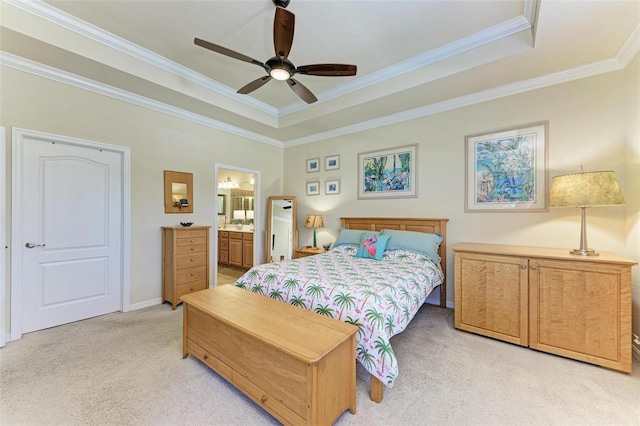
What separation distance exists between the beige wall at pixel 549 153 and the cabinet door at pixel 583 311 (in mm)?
449

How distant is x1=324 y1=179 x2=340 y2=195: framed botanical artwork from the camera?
466 cm

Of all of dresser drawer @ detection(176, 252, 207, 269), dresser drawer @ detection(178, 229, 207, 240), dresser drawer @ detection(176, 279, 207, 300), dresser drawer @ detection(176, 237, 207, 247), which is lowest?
dresser drawer @ detection(176, 279, 207, 300)

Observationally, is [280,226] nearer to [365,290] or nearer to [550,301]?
[365,290]

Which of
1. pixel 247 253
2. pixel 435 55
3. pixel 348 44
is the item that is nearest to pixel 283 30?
pixel 348 44

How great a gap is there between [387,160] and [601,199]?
2387mm

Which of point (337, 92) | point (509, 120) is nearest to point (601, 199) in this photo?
point (509, 120)

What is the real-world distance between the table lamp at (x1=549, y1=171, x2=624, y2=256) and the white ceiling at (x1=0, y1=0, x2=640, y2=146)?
119 centimetres

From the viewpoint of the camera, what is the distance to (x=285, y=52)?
7.16ft

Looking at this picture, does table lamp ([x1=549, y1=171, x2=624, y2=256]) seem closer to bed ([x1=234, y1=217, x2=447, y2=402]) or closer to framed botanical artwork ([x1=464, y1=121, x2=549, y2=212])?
framed botanical artwork ([x1=464, y1=121, x2=549, y2=212])

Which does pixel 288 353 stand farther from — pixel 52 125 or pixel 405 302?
pixel 52 125

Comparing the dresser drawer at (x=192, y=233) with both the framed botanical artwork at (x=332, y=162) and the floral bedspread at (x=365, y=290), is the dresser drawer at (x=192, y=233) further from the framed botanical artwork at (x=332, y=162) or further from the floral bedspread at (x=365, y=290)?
the framed botanical artwork at (x=332, y=162)

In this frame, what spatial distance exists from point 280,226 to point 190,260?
74.1 inches

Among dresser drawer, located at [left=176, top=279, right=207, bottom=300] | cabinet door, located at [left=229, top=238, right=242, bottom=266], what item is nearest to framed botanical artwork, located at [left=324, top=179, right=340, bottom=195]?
cabinet door, located at [left=229, top=238, right=242, bottom=266]

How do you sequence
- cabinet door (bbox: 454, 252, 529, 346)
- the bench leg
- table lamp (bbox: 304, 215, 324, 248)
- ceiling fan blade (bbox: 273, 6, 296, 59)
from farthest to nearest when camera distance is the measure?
table lamp (bbox: 304, 215, 324, 248), cabinet door (bbox: 454, 252, 529, 346), ceiling fan blade (bbox: 273, 6, 296, 59), the bench leg
